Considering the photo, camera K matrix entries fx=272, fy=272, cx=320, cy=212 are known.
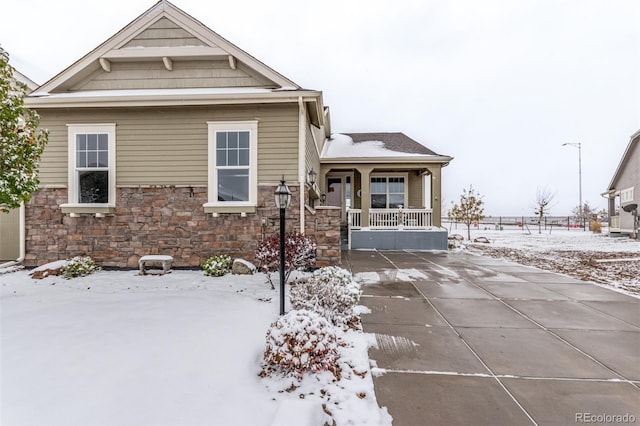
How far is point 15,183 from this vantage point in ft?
15.5

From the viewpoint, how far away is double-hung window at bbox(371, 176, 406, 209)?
44.3ft

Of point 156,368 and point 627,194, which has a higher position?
point 627,194

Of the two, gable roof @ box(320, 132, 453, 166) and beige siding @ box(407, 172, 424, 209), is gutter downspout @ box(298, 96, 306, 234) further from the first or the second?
beige siding @ box(407, 172, 424, 209)

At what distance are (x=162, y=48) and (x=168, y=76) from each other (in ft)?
2.11

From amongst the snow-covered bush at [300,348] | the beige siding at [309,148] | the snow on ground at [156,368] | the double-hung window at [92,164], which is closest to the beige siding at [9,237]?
the double-hung window at [92,164]

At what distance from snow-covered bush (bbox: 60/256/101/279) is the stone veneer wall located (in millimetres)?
397

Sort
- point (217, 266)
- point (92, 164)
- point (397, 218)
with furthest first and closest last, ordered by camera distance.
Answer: point (397, 218) → point (92, 164) → point (217, 266)

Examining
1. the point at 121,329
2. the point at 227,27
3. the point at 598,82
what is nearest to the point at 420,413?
the point at 121,329

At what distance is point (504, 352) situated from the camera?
3.02 meters

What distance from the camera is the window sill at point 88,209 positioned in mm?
6695

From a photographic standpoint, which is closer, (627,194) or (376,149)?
(376,149)

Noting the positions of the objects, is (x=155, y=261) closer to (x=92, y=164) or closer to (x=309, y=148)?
(x=92, y=164)
